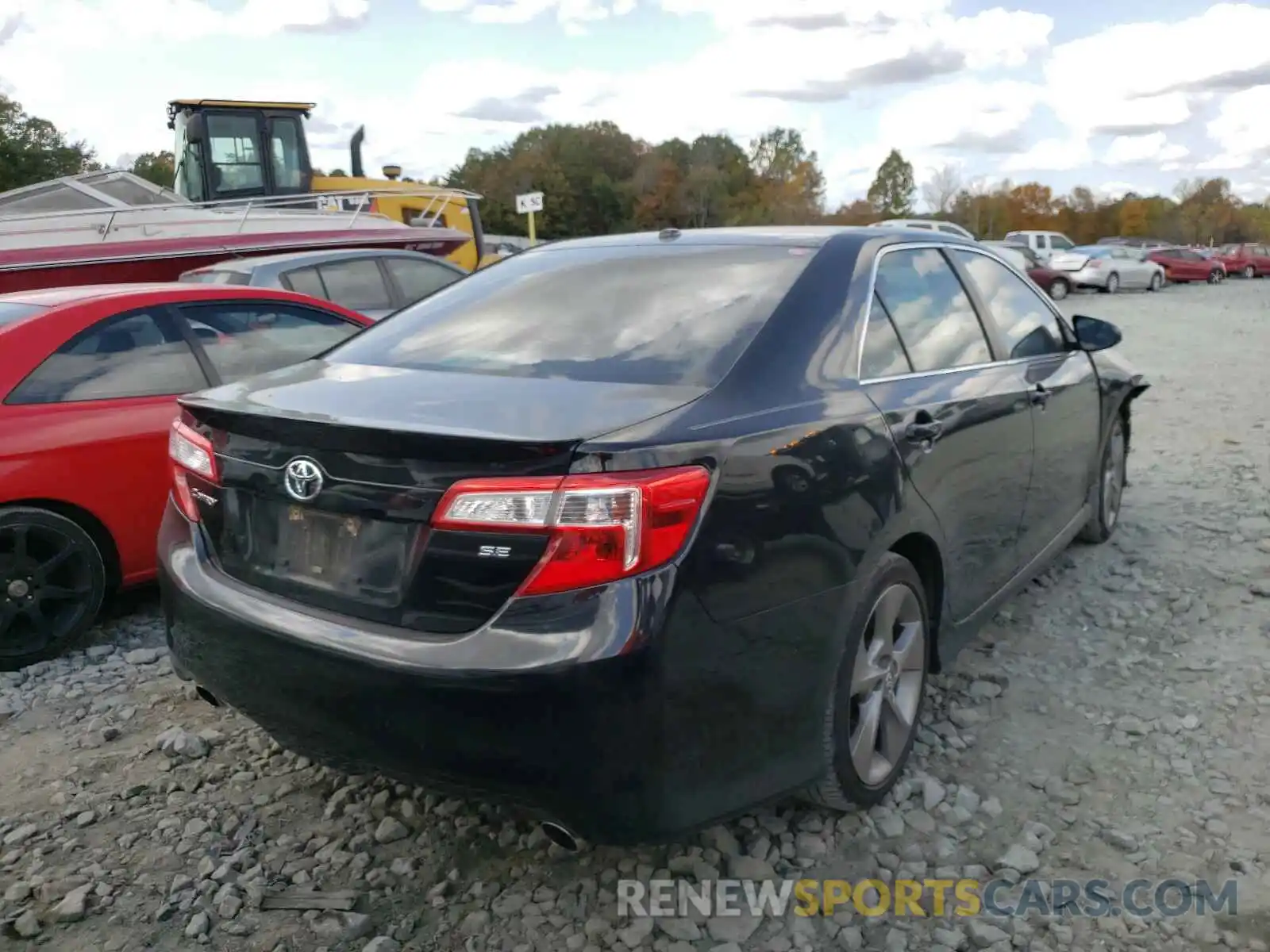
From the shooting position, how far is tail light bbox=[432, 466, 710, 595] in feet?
7.00

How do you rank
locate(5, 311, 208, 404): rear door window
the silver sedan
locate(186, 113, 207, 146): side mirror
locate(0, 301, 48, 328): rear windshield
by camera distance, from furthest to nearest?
the silver sedan
locate(186, 113, 207, 146): side mirror
locate(0, 301, 48, 328): rear windshield
locate(5, 311, 208, 404): rear door window

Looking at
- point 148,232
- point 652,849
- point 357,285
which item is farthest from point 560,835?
point 148,232

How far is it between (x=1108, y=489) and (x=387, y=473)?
4053 mm

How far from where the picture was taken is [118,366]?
4.39 m

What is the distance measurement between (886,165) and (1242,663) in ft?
301

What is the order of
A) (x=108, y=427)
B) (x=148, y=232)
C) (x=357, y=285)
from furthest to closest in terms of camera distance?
(x=148, y=232) → (x=357, y=285) → (x=108, y=427)

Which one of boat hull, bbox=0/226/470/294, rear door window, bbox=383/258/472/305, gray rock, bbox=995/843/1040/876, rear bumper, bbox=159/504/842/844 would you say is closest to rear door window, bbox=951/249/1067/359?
gray rock, bbox=995/843/1040/876

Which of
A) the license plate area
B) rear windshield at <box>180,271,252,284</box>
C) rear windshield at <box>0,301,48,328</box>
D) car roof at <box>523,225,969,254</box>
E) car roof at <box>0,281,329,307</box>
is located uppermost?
car roof at <box>523,225,969,254</box>

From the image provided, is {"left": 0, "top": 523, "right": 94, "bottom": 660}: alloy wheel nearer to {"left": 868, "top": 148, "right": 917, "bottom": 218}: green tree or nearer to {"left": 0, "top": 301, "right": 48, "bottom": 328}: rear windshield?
{"left": 0, "top": 301, "right": 48, "bottom": 328}: rear windshield

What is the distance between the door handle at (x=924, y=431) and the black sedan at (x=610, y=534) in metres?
0.01

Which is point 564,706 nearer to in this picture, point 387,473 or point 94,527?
point 387,473

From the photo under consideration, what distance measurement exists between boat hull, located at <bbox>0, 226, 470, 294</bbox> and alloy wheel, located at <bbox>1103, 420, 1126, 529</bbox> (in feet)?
23.6

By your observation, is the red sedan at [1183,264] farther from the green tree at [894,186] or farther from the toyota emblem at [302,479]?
the green tree at [894,186]

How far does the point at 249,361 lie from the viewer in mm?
4879
